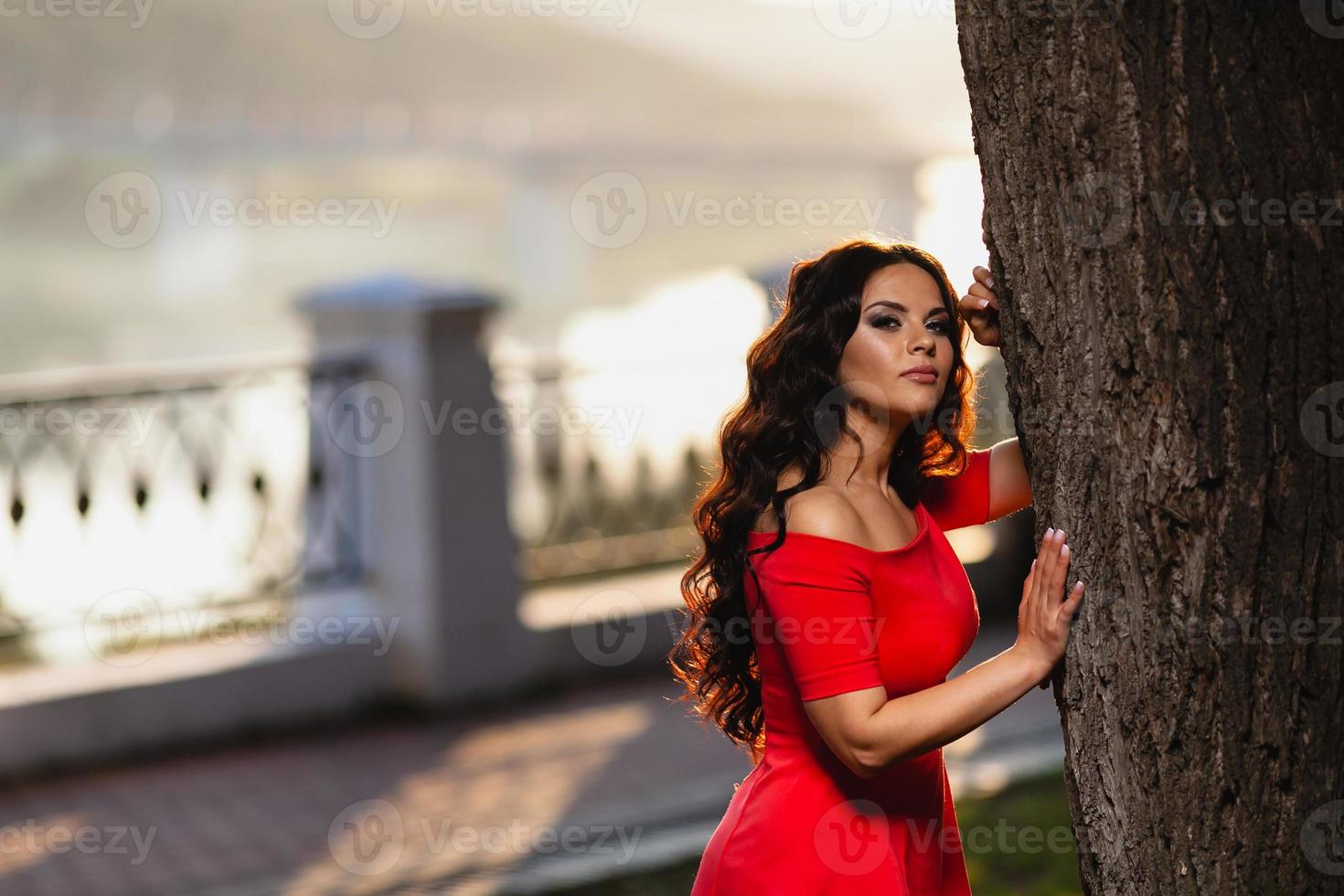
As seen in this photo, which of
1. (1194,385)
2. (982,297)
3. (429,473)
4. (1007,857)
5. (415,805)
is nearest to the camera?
(1194,385)

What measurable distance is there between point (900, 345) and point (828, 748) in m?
0.65

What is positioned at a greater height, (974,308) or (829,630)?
(974,308)

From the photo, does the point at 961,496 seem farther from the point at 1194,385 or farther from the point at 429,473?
the point at 429,473

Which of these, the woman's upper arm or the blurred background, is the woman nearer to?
the woman's upper arm

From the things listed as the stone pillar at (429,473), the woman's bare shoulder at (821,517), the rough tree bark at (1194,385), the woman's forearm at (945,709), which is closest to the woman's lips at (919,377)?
the woman's bare shoulder at (821,517)

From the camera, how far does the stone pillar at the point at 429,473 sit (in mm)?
7477

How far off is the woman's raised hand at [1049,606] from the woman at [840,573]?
0.21 metres

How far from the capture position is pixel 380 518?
7668 millimetres

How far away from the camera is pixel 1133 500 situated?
205cm

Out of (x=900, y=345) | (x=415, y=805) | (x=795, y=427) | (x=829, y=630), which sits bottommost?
(x=415, y=805)

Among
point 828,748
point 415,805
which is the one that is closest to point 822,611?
point 828,748

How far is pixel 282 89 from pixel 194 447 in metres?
6.62

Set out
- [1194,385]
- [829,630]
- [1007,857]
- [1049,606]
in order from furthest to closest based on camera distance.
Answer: [1007,857] → [829,630] → [1049,606] → [1194,385]

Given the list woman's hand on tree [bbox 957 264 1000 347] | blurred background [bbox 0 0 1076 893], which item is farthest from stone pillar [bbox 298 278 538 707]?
woman's hand on tree [bbox 957 264 1000 347]
